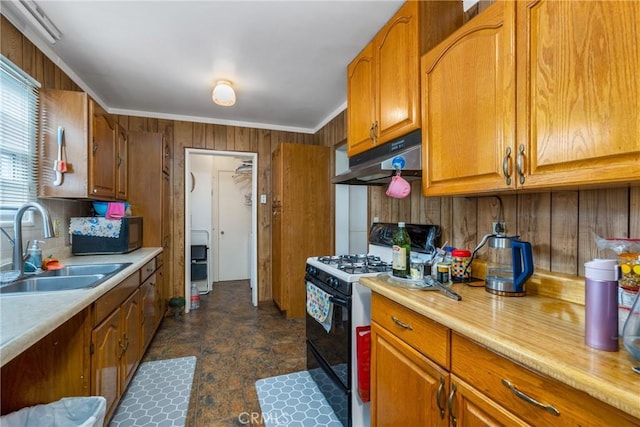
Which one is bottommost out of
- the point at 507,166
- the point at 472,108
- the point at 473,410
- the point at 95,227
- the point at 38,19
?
the point at 473,410

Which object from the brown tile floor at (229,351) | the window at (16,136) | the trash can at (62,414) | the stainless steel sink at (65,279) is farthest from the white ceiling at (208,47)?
the brown tile floor at (229,351)

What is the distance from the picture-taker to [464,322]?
883 mm

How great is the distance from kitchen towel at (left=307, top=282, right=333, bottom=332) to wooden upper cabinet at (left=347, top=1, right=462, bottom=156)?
3.27ft

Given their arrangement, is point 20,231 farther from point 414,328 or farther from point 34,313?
point 414,328

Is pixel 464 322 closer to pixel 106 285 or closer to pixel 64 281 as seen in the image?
pixel 106 285

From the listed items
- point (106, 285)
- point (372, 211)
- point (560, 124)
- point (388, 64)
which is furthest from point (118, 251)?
point (560, 124)

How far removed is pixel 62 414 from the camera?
1112 mm

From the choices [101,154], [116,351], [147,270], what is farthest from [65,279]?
[101,154]

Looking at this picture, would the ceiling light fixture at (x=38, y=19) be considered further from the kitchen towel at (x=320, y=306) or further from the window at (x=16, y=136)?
the kitchen towel at (x=320, y=306)

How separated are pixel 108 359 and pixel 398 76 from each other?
2.20 m

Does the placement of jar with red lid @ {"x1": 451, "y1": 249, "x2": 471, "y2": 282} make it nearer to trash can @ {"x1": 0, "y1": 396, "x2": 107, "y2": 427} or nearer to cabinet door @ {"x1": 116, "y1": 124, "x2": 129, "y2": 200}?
trash can @ {"x1": 0, "y1": 396, "x2": 107, "y2": 427}

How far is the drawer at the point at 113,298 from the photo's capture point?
55.7 inches

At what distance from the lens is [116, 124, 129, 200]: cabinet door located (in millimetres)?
2574

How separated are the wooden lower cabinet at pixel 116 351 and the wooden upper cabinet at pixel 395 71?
5.97 ft
